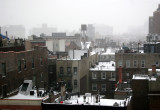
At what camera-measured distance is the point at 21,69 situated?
38125 mm

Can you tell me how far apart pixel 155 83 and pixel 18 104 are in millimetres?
13963

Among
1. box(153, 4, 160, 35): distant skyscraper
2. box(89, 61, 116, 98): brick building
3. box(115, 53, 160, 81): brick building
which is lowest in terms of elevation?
box(89, 61, 116, 98): brick building

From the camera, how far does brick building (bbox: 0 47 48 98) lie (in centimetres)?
3281

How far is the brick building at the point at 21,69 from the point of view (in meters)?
32.8

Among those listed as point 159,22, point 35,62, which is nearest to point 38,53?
point 35,62

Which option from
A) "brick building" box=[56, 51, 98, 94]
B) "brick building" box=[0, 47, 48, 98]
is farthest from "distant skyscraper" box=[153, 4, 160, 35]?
"brick building" box=[0, 47, 48, 98]

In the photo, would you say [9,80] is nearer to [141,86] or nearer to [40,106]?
[40,106]

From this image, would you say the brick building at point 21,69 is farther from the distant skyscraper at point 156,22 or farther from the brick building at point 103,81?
the distant skyscraper at point 156,22

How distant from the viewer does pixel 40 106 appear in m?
26.3

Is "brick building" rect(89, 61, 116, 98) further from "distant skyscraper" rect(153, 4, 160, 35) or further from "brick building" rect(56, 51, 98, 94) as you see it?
"distant skyscraper" rect(153, 4, 160, 35)

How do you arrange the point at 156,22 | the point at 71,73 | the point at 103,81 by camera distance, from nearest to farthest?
the point at 71,73 → the point at 103,81 → the point at 156,22

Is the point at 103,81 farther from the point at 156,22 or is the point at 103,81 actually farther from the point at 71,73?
the point at 156,22

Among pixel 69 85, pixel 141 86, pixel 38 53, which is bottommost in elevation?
pixel 69 85

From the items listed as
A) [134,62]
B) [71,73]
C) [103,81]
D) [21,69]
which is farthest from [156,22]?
[21,69]
